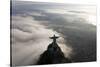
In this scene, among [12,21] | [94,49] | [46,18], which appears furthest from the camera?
[94,49]

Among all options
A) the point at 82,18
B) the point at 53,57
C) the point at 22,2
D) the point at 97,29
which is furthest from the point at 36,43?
the point at 97,29

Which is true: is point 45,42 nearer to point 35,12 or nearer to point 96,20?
point 35,12

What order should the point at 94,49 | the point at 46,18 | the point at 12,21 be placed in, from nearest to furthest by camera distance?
the point at 12,21 → the point at 46,18 → the point at 94,49

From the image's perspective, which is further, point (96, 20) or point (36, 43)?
point (96, 20)

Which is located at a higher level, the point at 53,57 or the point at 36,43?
the point at 36,43

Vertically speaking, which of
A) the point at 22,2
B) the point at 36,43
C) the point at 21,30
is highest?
the point at 22,2

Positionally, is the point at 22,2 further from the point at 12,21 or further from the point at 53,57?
the point at 53,57
